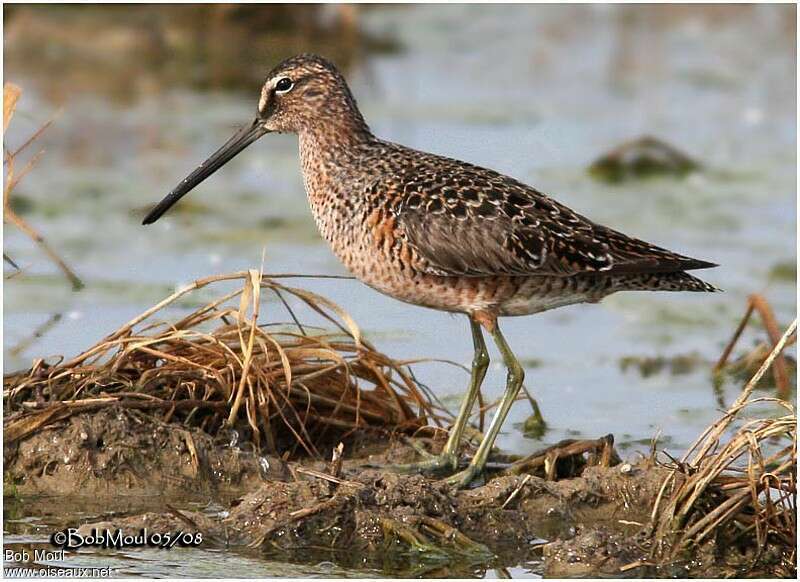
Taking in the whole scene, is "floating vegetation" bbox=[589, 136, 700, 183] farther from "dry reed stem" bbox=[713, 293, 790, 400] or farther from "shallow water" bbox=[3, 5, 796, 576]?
"dry reed stem" bbox=[713, 293, 790, 400]

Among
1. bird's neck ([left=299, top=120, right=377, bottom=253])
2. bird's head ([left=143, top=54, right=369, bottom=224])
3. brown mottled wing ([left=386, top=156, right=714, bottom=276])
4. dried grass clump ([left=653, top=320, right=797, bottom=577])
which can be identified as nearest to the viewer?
dried grass clump ([left=653, top=320, right=797, bottom=577])

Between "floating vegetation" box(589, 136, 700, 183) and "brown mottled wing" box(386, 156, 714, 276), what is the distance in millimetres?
3862

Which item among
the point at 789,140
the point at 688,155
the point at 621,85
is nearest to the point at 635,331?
the point at 688,155

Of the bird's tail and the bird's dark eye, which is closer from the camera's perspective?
the bird's tail

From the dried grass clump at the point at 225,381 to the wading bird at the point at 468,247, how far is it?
0.90 feet

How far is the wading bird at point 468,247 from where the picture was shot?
5266mm

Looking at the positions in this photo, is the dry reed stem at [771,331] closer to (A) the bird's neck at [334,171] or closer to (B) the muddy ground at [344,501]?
(B) the muddy ground at [344,501]

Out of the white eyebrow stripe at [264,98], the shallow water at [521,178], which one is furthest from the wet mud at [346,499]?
the white eyebrow stripe at [264,98]

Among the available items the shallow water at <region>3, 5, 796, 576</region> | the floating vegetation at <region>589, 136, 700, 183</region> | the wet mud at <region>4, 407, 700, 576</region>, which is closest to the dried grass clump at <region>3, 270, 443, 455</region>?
the wet mud at <region>4, 407, 700, 576</region>

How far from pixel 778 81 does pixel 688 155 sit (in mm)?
1672

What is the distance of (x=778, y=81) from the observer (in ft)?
35.8

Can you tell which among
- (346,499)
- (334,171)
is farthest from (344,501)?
(334,171)

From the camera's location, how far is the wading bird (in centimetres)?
527

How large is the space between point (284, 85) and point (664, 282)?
59.4 inches
